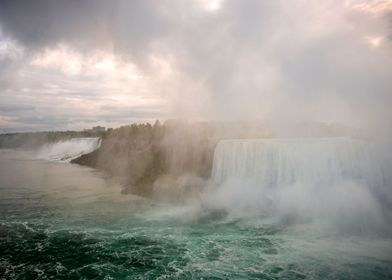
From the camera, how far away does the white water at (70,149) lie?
49.2 meters

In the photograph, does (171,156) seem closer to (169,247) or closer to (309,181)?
(309,181)

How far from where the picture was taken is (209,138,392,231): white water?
46.3ft

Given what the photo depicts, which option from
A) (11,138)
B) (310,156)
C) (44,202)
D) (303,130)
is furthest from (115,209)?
(11,138)

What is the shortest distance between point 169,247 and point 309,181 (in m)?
9.35

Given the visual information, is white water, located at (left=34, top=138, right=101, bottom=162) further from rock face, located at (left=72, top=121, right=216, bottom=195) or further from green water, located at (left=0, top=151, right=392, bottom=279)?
green water, located at (left=0, top=151, right=392, bottom=279)

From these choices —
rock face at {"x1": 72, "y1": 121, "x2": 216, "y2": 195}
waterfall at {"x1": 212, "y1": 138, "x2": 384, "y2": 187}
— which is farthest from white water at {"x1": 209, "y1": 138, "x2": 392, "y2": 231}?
rock face at {"x1": 72, "y1": 121, "x2": 216, "y2": 195}

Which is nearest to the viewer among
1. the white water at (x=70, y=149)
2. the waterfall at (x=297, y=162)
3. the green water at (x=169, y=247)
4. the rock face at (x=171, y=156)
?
the green water at (x=169, y=247)

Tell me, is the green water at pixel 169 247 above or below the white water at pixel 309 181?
below

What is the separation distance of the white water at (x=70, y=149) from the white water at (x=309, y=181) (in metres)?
34.8

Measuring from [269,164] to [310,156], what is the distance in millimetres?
2451

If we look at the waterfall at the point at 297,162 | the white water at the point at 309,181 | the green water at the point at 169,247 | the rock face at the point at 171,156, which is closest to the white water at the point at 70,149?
the rock face at the point at 171,156

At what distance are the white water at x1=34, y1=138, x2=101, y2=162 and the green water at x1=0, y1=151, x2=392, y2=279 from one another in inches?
1326

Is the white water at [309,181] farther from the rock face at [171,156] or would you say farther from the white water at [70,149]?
the white water at [70,149]

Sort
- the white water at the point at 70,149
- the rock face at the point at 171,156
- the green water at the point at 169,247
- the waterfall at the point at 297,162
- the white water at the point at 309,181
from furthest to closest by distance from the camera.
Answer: the white water at the point at 70,149, the rock face at the point at 171,156, the waterfall at the point at 297,162, the white water at the point at 309,181, the green water at the point at 169,247
